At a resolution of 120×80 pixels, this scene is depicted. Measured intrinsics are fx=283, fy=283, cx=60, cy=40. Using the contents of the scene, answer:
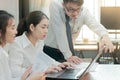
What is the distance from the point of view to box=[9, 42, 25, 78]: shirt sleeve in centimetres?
174

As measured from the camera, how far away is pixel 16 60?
1.79 metres

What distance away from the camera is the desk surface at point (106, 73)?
1.60m

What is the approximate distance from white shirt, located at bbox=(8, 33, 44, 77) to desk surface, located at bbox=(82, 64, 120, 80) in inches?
17.7

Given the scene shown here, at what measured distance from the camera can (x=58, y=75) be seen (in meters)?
1.50

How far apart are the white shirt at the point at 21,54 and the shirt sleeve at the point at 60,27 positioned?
20cm

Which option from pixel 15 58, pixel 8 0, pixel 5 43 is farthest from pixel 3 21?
pixel 8 0

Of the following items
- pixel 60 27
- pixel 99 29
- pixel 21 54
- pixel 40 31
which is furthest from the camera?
pixel 99 29

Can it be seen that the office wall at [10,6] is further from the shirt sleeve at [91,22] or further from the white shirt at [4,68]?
the white shirt at [4,68]

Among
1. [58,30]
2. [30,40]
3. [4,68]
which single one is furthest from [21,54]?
[58,30]

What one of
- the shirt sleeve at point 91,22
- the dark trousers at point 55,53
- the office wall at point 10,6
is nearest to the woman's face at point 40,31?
the dark trousers at point 55,53

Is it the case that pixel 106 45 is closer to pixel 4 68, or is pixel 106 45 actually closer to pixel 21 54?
pixel 21 54

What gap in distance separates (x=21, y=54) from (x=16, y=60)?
0.09 meters

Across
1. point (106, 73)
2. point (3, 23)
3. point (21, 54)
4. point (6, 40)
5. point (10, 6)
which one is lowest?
point (106, 73)

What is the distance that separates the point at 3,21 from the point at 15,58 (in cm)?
25
